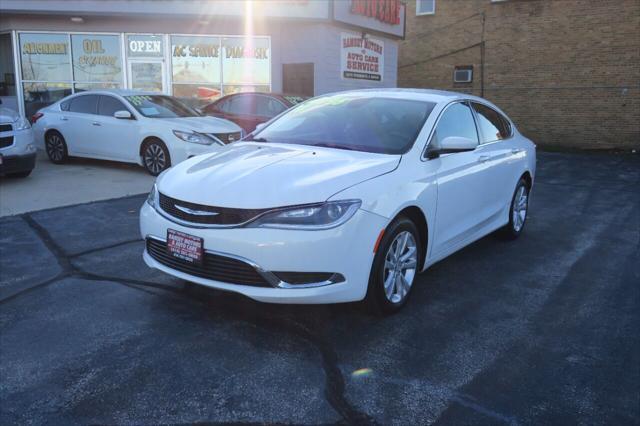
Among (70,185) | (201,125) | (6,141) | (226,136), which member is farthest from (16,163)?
(226,136)

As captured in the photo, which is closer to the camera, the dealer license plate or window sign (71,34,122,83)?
the dealer license plate

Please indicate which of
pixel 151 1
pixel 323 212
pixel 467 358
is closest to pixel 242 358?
pixel 323 212

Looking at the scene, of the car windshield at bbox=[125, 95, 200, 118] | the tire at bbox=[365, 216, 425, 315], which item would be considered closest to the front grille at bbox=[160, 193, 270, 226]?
the tire at bbox=[365, 216, 425, 315]

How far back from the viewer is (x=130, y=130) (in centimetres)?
987

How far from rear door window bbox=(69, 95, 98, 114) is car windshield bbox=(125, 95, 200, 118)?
2.36 ft

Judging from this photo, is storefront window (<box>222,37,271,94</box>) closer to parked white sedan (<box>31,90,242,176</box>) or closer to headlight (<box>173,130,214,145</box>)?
parked white sedan (<box>31,90,242,176</box>)

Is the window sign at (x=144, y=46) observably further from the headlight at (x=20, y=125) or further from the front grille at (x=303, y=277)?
the front grille at (x=303, y=277)

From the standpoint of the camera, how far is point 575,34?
62.0 feet

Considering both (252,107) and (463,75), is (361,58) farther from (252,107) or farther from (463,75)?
(463,75)

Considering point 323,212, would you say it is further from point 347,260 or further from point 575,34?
point 575,34

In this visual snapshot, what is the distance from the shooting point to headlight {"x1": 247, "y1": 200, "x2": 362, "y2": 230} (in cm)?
343

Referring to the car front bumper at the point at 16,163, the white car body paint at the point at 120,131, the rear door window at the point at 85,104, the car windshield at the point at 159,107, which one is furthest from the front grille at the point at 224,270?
the rear door window at the point at 85,104

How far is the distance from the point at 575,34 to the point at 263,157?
59.3 feet

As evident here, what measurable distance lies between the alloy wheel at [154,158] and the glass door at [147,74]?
6.20m
